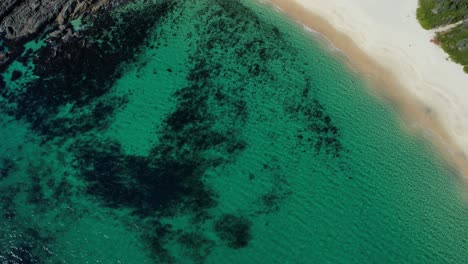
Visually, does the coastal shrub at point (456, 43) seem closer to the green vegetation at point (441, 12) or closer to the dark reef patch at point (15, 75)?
the green vegetation at point (441, 12)

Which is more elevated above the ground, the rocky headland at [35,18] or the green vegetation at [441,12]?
the green vegetation at [441,12]

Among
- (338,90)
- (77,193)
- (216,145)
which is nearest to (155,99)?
(216,145)

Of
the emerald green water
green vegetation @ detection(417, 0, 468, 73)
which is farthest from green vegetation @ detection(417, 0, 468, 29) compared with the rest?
the emerald green water

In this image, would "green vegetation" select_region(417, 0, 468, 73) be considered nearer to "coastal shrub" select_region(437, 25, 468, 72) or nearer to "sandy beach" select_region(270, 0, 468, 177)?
"coastal shrub" select_region(437, 25, 468, 72)

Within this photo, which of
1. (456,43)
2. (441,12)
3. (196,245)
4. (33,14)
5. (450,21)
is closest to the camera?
(196,245)

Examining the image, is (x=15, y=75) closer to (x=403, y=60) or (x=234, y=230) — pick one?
(x=234, y=230)

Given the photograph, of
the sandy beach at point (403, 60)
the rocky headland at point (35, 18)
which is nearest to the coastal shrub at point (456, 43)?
the sandy beach at point (403, 60)

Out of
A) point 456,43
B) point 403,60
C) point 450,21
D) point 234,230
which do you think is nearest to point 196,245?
point 234,230
